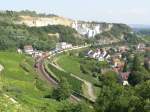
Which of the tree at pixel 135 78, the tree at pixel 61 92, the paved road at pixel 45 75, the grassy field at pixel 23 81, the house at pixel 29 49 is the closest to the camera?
the grassy field at pixel 23 81

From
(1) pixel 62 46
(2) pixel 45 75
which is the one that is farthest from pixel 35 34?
(2) pixel 45 75

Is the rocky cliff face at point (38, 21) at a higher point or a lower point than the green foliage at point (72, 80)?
higher

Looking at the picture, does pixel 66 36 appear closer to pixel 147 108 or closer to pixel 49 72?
pixel 49 72

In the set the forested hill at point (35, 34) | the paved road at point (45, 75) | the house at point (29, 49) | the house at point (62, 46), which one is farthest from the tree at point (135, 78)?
the house at point (62, 46)

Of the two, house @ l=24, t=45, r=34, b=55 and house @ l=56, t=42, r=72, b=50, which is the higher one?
house @ l=24, t=45, r=34, b=55

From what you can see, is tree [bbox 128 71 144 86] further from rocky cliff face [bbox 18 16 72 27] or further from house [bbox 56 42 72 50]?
rocky cliff face [bbox 18 16 72 27]

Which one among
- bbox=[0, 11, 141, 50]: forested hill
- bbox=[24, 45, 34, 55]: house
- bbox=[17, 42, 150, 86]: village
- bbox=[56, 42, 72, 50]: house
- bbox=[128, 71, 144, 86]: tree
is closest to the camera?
bbox=[128, 71, 144, 86]: tree

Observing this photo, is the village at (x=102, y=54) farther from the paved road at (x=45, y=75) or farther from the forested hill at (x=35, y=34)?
the paved road at (x=45, y=75)

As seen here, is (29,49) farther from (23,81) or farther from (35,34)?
(23,81)

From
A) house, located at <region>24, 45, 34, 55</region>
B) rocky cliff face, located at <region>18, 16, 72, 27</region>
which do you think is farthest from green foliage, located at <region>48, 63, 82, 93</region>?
rocky cliff face, located at <region>18, 16, 72, 27</region>

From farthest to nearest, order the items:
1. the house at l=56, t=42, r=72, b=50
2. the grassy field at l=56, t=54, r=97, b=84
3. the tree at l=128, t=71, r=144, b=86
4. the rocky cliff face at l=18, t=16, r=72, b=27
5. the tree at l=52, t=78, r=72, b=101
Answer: the rocky cliff face at l=18, t=16, r=72, b=27 → the house at l=56, t=42, r=72, b=50 → the grassy field at l=56, t=54, r=97, b=84 → the tree at l=128, t=71, r=144, b=86 → the tree at l=52, t=78, r=72, b=101

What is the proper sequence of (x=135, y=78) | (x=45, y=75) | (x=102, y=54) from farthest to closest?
(x=102, y=54) < (x=45, y=75) < (x=135, y=78)
